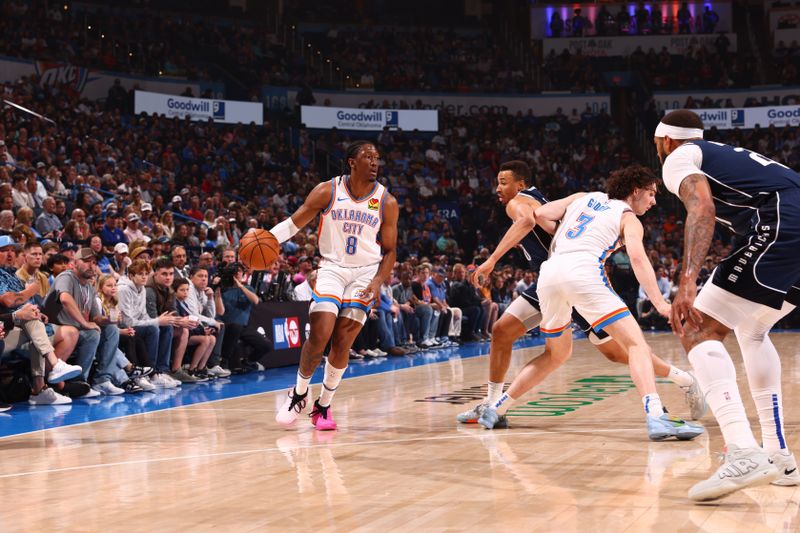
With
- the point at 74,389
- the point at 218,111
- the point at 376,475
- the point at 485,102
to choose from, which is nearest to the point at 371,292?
the point at 376,475

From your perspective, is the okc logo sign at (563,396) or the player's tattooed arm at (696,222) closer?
the player's tattooed arm at (696,222)

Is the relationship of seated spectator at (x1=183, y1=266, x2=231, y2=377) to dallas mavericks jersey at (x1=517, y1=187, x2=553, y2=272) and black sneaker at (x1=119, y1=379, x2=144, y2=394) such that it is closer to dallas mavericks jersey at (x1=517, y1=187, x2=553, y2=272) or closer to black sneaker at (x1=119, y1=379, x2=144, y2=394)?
black sneaker at (x1=119, y1=379, x2=144, y2=394)

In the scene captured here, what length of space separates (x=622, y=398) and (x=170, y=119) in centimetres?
1821

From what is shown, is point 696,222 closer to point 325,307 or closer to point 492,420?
point 492,420

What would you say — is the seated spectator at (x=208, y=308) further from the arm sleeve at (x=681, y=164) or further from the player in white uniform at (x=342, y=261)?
the arm sleeve at (x=681, y=164)

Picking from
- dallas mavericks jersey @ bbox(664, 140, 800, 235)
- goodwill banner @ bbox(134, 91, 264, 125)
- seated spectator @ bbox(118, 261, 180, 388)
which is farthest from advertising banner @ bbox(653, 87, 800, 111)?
dallas mavericks jersey @ bbox(664, 140, 800, 235)

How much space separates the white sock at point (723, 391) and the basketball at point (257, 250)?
3.54m

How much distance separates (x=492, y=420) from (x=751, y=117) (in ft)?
84.1

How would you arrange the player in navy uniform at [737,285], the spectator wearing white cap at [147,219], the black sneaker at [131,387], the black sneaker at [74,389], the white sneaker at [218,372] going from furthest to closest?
1. the spectator wearing white cap at [147,219]
2. the white sneaker at [218,372]
3. the black sneaker at [131,387]
4. the black sneaker at [74,389]
5. the player in navy uniform at [737,285]

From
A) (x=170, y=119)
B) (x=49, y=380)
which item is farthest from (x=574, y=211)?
(x=170, y=119)

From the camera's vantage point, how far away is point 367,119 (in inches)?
1130

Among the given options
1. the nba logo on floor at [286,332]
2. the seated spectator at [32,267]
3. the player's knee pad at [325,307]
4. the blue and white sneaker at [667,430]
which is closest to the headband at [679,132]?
the blue and white sneaker at [667,430]

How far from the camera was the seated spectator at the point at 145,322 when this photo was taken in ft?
31.8

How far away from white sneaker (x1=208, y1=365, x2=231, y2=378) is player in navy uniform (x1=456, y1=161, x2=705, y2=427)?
4.83m
